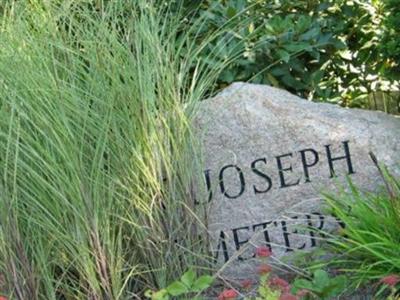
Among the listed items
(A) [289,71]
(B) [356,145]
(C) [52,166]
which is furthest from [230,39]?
(C) [52,166]

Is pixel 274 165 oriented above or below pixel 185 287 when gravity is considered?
above

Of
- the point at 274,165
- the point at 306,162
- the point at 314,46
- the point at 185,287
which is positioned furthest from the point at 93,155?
the point at 314,46

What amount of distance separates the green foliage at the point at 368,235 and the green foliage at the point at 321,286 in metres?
0.16

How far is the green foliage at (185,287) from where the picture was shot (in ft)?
12.4

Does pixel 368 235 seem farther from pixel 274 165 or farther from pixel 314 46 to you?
pixel 314 46

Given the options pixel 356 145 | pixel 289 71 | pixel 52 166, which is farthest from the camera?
pixel 289 71

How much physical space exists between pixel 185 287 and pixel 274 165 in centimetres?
94

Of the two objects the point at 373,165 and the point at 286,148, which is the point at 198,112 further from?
the point at 373,165

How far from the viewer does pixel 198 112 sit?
14.9 ft

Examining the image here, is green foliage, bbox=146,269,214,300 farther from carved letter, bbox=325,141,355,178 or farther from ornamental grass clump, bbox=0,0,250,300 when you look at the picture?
carved letter, bbox=325,141,355,178

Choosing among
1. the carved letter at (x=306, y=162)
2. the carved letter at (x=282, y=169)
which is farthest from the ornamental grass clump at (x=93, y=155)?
the carved letter at (x=306, y=162)

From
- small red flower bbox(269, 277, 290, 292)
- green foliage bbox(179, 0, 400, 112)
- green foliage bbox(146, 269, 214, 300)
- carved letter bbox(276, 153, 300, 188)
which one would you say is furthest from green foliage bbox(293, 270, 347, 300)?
green foliage bbox(179, 0, 400, 112)

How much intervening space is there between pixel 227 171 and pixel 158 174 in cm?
45

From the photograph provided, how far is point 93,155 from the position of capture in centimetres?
411
